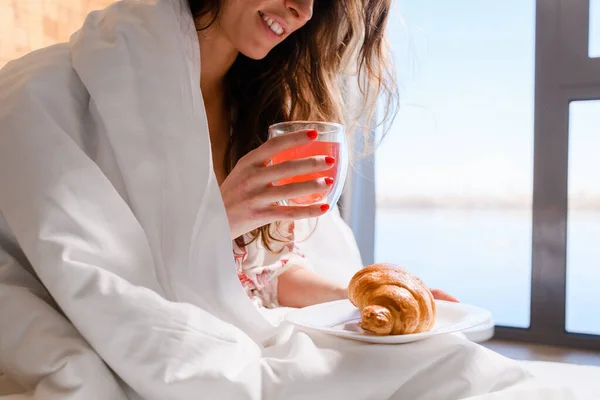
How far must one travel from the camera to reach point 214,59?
48.3 inches

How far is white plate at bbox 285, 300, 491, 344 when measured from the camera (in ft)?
2.37

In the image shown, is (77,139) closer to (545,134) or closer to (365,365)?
(365,365)

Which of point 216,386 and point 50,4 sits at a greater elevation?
point 50,4

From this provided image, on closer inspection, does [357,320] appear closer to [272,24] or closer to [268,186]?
[268,186]

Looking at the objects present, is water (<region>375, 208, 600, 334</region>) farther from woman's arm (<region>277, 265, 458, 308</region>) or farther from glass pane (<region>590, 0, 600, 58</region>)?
woman's arm (<region>277, 265, 458, 308</region>)

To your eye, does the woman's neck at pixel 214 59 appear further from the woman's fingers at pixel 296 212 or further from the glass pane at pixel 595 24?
the glass pane at pixel 595 24

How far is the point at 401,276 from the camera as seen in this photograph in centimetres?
84

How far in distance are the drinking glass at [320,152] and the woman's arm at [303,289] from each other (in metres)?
0.36

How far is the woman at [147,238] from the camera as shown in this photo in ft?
2.12

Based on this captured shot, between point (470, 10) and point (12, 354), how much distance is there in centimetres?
219

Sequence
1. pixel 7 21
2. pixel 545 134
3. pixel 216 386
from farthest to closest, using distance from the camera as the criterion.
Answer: pixel 545 134 < pixel 7 21 < pixel 216 386

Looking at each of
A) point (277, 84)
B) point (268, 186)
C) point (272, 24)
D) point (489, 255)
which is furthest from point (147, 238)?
point (489, 255)

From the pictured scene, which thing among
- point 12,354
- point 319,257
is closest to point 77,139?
point 12,354

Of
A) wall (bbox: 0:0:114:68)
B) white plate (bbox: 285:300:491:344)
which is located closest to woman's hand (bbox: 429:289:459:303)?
white plate (bbox: 285:300:491:344)
